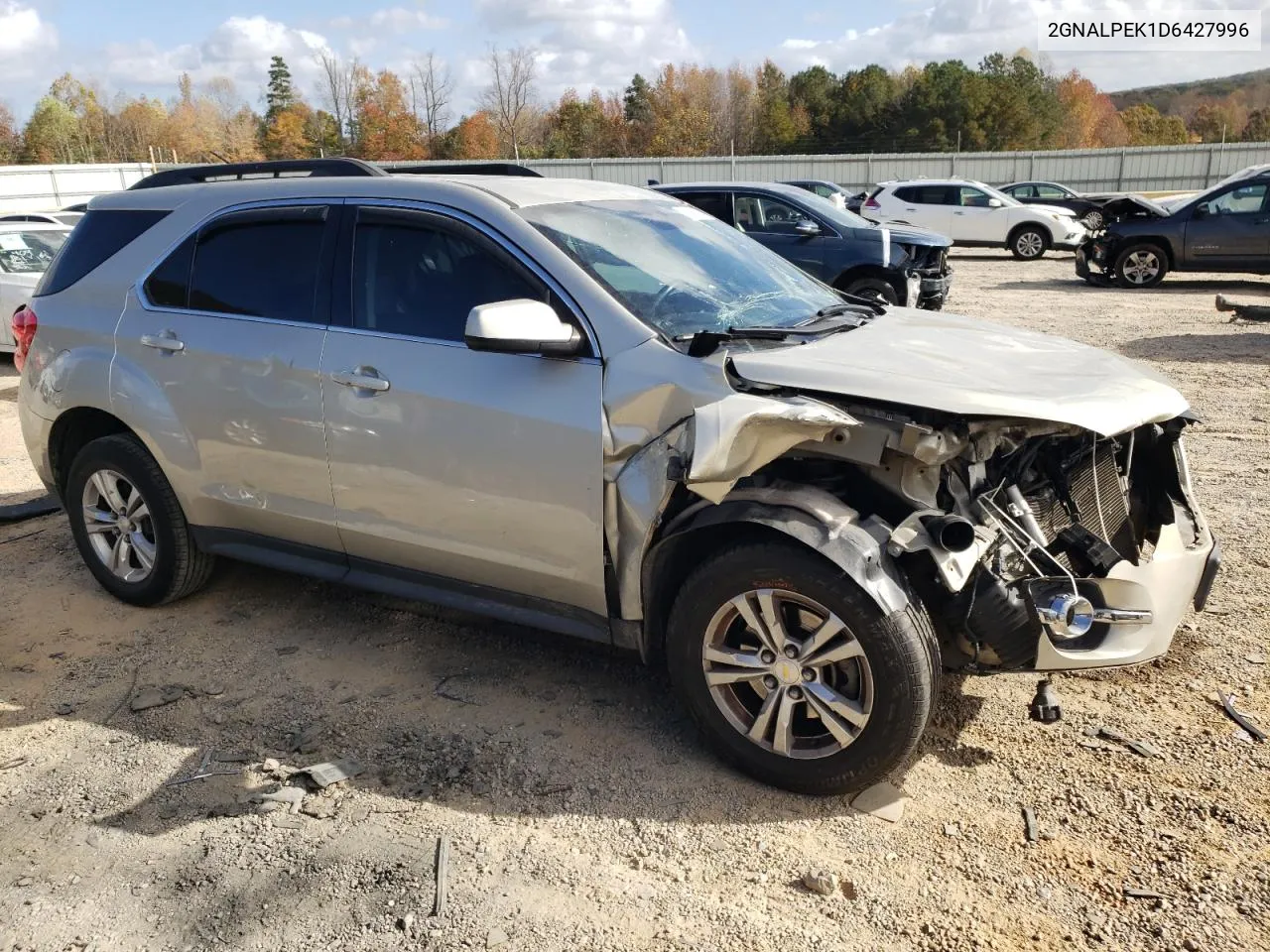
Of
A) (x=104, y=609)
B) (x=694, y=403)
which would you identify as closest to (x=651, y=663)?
(x=694, y=403)

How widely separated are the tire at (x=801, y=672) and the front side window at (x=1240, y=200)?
14.9 meters

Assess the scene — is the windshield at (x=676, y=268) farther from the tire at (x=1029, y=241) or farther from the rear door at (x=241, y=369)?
the tire at (x=1029, y=241)

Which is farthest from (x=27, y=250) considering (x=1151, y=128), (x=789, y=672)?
(x=1151, y=128)

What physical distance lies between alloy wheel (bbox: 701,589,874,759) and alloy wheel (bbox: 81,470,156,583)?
283 cm

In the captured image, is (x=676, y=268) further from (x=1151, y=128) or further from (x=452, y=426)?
(x=1151, y=128)

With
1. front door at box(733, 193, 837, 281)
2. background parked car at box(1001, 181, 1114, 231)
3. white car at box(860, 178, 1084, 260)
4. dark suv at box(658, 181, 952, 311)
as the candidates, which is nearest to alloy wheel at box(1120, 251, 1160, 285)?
dark suv at box(658, 181, 952, 311)

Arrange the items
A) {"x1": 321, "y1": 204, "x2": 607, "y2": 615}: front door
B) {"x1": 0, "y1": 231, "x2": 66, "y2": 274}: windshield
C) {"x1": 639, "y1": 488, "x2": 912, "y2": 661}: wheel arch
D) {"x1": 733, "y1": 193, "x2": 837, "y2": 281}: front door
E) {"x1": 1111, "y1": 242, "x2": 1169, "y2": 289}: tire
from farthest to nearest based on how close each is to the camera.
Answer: {"x1": 1111, "y1": 242, "x2": 1169, "y2": 289}: tire → {"x1": 733, "y1": 193, "x2": 837, "y2": 281}: front door → {"x1": 0, "y1": 231, "x2": 66, "y2": 274}: windshield → {"x1": 321, "y1": 204, "x2": 607, "y2": 615}: front door → {"x1": 639, "y1": 488, "x2": 912, "y2": 661}: wheel arch

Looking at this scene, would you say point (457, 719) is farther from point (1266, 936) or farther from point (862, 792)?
point (1266, 936)

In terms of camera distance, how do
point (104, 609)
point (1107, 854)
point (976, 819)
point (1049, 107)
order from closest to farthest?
point (1107, 854) < point (976, 819) < point (104, 609) < point (1049, 107)

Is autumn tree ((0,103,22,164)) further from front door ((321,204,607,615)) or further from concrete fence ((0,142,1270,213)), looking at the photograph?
front door ((321,204,607,615))

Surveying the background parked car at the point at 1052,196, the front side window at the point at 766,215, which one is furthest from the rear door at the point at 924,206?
the front side window at the point at 766,215

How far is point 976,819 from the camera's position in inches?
120

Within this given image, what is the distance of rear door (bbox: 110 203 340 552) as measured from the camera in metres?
3.93

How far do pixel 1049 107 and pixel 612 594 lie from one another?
232 ft
